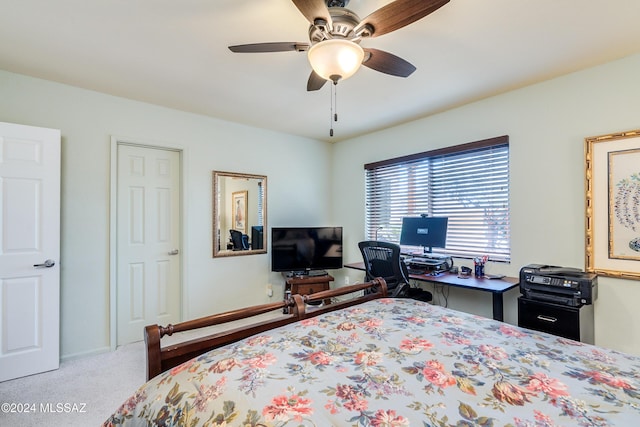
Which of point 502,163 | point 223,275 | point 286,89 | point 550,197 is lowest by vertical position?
point 223,275

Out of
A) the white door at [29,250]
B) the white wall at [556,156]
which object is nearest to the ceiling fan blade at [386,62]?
the white wall at [556,156]

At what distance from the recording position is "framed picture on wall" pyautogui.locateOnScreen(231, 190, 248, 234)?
149 inches

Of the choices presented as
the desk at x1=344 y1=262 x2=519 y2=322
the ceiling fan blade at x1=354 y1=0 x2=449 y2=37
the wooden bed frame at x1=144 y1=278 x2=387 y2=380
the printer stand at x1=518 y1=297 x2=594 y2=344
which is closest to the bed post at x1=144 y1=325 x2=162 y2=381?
the wooden bed frame at x1=144 y1=278 x2=387 y2=380

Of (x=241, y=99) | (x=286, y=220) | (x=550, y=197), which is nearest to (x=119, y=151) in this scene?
(x=241, y=99)

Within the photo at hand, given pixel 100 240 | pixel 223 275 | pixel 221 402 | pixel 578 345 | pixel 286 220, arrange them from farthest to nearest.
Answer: pixel 286 220 < pixel 223 275 < pixel 100 240 < pixel 578 345 < pixel 221 402

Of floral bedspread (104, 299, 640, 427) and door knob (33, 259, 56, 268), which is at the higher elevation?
door knob (33, 259, 56, 268)

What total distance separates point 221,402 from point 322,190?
12.5 feet

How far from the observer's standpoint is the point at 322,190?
15.2 feet

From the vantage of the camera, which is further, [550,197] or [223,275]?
[223,275]

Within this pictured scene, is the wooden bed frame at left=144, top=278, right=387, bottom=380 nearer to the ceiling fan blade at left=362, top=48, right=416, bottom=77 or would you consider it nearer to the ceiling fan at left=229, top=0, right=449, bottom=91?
the ceiling fan at left=229, top=0, right=449, bottom=91

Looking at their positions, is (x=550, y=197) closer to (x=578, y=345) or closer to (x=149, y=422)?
(x=578, y=345)

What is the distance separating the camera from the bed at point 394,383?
87 centimetres

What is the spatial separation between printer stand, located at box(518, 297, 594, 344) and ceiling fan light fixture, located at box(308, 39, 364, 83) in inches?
86.1

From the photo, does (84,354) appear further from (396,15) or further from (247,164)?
(396,15)
